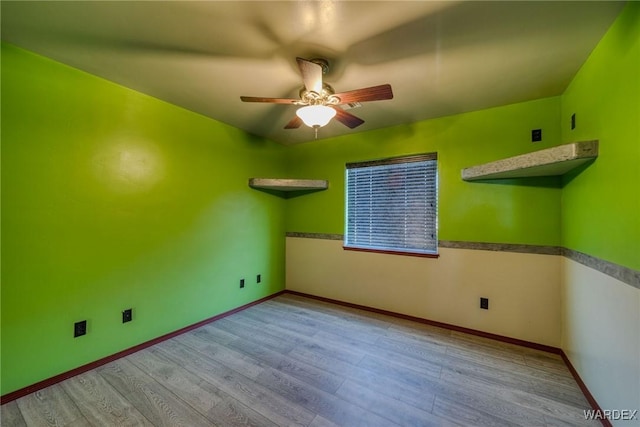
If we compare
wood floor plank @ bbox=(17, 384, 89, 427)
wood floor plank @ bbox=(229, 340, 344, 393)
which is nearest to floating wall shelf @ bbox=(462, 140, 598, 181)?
wood floor plank @ bbox=(229, 340, 344, 393)

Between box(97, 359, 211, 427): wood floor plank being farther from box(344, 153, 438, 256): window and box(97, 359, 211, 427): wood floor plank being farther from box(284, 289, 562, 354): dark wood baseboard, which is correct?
box(344, 153, 438, 256): window

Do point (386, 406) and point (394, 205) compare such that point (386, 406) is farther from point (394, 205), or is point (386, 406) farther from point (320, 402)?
point (394, 205)

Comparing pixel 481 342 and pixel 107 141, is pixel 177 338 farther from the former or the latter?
pixel 481 342

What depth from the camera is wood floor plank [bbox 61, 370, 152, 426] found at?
153 centimetres

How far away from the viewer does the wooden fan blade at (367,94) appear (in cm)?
153

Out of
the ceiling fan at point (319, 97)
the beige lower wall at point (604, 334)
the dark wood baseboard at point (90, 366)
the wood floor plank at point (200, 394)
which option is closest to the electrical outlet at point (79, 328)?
the dark wood baseboard at point (90, 366)

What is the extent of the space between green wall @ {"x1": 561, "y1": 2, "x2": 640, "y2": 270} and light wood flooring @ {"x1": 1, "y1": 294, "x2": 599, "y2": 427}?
112cm

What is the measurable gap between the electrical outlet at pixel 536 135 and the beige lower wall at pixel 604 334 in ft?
3.83

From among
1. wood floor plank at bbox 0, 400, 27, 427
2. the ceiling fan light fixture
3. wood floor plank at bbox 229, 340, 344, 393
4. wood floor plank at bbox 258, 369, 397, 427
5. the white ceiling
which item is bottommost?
wood floor plank at bbox 258, 369, 397, 427

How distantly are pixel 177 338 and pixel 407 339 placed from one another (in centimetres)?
239

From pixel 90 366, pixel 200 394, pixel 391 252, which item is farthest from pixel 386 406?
pixel 90 366

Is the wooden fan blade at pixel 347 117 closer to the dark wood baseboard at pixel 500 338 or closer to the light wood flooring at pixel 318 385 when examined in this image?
the light wood flooring at pixel 318 385

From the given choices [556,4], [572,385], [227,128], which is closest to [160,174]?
[227,128]

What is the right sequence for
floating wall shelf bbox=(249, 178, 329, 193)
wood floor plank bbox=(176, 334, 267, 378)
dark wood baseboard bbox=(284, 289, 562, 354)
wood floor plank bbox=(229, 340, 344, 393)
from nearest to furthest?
wood floor plank bbox=(229, 340, 344, 393)
wood floor plank bbox=(176, 334, 267, 378)
dark wood baseboard bbox=(284, 289, 562, 354)
floating wall shelf bbox=(249, 178, 329, 193)
